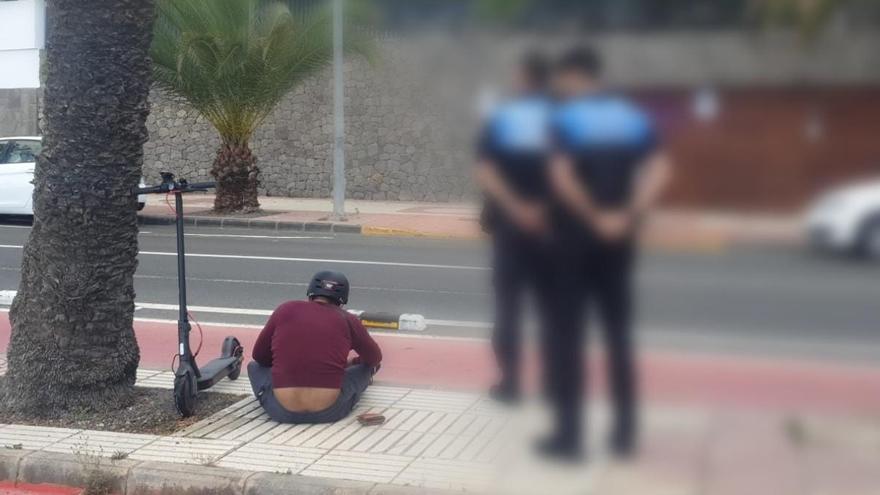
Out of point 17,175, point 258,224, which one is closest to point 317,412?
point 258,224

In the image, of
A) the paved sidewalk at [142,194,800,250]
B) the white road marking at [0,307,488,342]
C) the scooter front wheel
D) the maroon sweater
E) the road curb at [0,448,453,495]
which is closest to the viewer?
the paved sidewalk at [142,194,800,250]

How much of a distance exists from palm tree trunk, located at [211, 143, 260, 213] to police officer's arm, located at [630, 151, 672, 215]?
1775cm

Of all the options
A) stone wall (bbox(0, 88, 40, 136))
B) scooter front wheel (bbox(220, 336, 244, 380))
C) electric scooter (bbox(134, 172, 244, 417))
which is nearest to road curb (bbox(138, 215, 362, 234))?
stone wall (bbox(0, 88, 40, 136))

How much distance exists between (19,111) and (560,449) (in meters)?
25.1

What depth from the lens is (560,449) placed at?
2371 millimetres

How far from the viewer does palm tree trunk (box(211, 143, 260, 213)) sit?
754 inches

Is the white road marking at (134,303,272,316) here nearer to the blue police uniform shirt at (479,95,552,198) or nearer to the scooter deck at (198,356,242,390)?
the scooter deck at (198,356,242,390)

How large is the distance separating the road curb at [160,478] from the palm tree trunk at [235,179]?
14204 mm

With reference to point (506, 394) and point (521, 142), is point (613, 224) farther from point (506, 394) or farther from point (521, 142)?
point (506, 394)

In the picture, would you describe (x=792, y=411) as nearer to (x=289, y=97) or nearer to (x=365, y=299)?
(x=365, y=299)

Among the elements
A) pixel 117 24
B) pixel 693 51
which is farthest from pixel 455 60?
pixel 117 24

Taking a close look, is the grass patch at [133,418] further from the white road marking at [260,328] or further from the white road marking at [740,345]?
the white road marking at [740,345]

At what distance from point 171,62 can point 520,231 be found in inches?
656

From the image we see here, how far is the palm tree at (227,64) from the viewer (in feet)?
56.6
